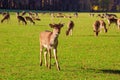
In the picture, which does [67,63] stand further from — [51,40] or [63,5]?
[63,5]

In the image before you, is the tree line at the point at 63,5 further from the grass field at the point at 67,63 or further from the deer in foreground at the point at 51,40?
the deer in foreground at the point at 51,40

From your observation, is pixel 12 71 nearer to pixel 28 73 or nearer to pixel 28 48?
pixel 28 73

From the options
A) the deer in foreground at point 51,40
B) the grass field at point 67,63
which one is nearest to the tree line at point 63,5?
the grass field at point 67,63

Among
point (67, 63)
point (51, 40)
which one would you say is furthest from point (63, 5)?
point (51, 40)

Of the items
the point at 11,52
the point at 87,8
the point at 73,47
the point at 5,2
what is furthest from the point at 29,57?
the point at 87,8

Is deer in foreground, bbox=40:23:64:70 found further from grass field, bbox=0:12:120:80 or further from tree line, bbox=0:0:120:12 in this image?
tree line, bbox=0:0:120:12

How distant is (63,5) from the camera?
151 metres

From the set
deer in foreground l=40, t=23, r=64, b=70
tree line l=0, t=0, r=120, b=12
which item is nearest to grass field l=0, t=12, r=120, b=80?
deer in foreground l=40, t=23, r=64, b=70

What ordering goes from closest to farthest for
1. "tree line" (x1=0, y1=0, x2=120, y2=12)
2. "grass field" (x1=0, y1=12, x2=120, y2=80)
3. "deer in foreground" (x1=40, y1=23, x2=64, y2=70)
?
"grass field" (x1=0, y1=12, x2=120, y2=80)
"deer in foreground" (x1=40, y1=23, x2=64, y2=70)
"tree line" (x1=0, y1=0, x2=120, y2=12)

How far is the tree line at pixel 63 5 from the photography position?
137 meters

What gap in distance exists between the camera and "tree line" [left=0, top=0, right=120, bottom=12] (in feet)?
449

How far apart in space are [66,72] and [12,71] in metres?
1.79

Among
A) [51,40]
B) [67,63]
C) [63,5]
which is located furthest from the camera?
[63,5]

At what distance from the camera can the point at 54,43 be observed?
47.1ft
